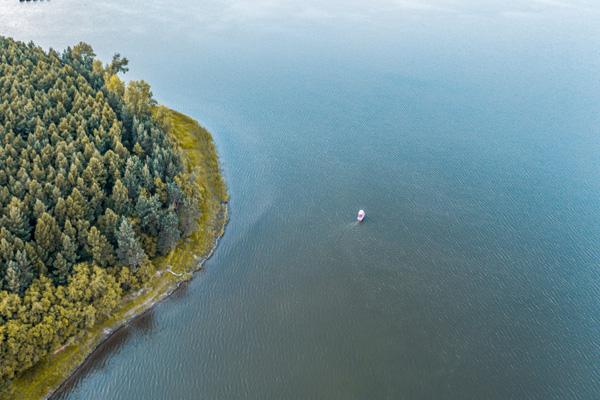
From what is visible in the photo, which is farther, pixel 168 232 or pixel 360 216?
pixel 360 216

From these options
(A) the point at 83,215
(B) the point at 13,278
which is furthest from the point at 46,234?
(B) the point at 13,278

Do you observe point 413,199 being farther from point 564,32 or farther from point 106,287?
point 564,32

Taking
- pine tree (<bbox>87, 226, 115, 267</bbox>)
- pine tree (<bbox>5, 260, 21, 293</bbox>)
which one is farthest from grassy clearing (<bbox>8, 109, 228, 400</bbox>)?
pine tree (<bbox>5, 260, 21, 293</bbox>)

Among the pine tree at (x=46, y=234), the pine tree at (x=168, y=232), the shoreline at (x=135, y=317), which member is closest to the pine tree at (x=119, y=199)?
the pine tree at (x=168, y=232)

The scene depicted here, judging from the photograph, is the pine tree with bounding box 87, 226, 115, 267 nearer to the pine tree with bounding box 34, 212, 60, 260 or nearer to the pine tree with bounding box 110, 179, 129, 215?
the pine tree with bounding box 34, 212, 60, 260

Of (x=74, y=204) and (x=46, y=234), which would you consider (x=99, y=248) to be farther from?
(x=74, y=204)
